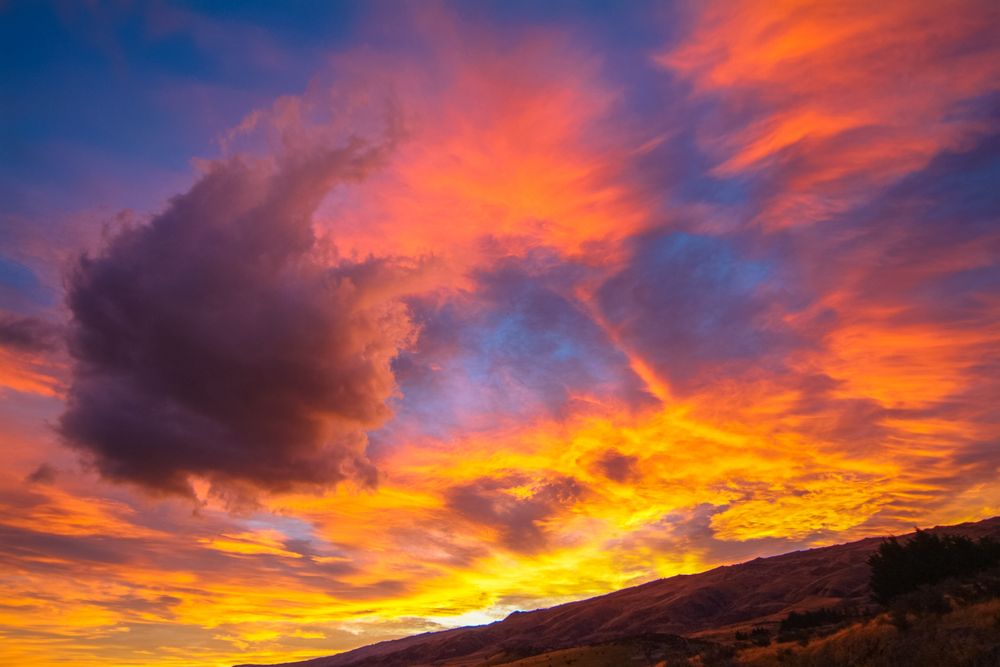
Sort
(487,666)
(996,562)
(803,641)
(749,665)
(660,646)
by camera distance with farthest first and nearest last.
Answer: (487,666)
(660,646)
(996,562)
(803,641)
(749,665)

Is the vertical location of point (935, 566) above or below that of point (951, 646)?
above

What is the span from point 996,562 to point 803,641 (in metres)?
21.7

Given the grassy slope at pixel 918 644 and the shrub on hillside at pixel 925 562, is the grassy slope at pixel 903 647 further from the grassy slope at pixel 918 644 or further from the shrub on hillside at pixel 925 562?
the shrub on hillside at pixel 925 562

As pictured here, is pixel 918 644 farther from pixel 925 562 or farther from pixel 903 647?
pixel 925 562

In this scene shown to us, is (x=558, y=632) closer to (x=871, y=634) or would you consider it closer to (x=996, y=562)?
(x=996, y=562)

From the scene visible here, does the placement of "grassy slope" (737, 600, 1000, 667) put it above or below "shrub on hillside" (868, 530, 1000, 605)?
below

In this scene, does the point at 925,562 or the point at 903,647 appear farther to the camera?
the point at 925,562

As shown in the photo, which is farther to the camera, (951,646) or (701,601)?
(701,601)

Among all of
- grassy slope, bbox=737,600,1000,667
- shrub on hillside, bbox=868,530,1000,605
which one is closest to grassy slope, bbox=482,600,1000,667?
grassy slope, bbox=737,600,1000,667

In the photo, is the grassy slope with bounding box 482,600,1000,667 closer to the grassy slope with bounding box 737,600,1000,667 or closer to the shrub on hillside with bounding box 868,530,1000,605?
the grassy slope with bounding box 737,600,1000,667

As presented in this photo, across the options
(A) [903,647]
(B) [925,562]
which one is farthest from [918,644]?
(B) [925,562]

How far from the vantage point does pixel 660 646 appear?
59969 millimetres

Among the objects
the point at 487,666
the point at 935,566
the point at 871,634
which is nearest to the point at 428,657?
the point at 487,666

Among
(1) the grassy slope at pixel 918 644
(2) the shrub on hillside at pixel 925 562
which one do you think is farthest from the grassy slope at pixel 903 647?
(2) the shrub on hillside at pixel 925 562
